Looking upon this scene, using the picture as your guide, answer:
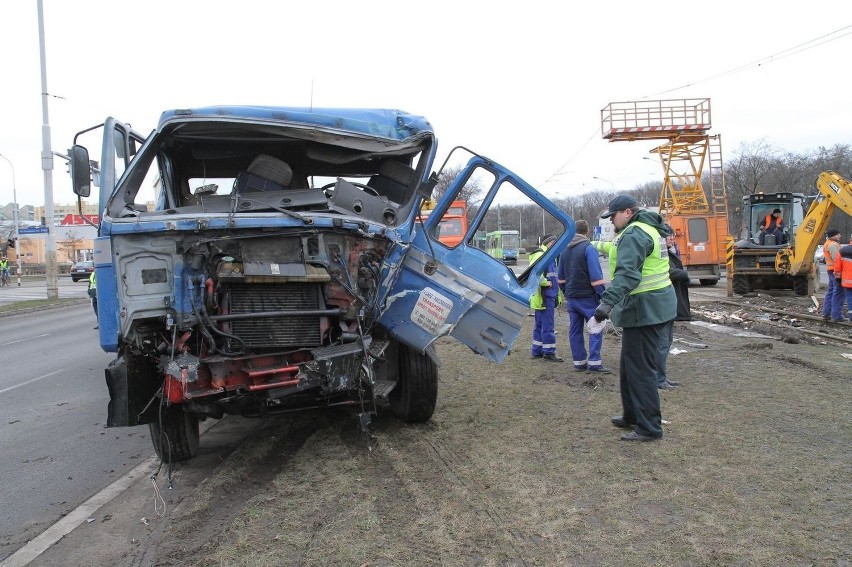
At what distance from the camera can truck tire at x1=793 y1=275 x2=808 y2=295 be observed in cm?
1655

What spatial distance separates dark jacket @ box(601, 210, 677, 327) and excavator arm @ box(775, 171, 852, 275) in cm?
1065

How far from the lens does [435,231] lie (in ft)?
17.5

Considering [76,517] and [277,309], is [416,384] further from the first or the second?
[76,517]

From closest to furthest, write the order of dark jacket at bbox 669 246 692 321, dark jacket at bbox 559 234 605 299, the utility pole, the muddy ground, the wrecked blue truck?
the muddy ground, the wrecked blue truck, dark jacket at bbox 669 246 692 321, dark jacket at bbox 559 234 605 299, the utility pole

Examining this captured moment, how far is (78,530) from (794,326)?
11391mm

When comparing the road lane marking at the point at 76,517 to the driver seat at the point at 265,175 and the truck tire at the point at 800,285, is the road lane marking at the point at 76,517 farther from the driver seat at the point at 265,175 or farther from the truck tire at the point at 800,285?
the truck tire at the point at 800,285

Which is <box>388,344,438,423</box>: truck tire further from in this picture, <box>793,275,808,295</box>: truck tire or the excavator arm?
<box>793,275,808,295</box>: truck tire

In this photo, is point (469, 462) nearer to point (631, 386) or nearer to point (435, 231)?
point (631, 386)

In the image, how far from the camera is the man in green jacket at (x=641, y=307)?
4.94 meters

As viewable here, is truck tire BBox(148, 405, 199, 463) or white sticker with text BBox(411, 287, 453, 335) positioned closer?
truck tire BBox(148, 405, 199, 463)

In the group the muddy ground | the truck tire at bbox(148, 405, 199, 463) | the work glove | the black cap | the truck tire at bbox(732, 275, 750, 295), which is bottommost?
the muddy ground

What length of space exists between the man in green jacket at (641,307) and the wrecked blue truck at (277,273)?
69 cm

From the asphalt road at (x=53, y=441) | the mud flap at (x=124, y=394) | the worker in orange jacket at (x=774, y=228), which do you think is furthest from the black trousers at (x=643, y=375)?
the worker in orange jacket at (x=774, y=228)

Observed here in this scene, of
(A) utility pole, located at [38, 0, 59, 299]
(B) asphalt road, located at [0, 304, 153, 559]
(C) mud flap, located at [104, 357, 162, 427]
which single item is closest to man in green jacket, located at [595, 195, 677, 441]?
(C) mud flap, located at [104, 357, 162, 427]
